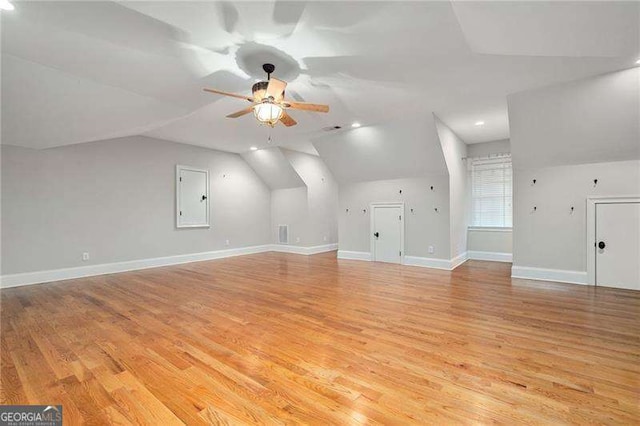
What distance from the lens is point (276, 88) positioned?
2.88 metres

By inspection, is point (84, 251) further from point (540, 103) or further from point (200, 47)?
point (540, 103)

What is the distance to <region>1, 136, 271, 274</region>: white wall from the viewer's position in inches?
196

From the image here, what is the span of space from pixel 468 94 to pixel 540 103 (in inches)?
44.6

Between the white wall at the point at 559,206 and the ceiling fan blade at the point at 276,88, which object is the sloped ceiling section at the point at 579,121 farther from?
the ceiling fan blade at the point at 276,88

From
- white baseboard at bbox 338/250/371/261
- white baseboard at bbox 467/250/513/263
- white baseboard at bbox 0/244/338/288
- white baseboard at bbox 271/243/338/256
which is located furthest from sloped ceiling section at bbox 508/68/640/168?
white baseboard at bbox 0/244/338/288

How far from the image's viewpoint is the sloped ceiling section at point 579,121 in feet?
12.5

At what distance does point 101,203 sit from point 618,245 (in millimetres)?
9323

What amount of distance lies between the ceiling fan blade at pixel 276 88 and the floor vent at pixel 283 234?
6347 mm

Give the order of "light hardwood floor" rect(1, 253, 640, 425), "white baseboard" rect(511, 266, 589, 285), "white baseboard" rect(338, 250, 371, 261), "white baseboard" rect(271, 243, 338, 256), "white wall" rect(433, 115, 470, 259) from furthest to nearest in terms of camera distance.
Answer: "white baseboard" rect(271, 243, 338, 256) < "white baseboard" rect(338, 250, 371, 261) < "white wall" rect(433, 115, 470, 259) < "white baseboard" rect(511, 266, 589, 285) < "light hardwood floor" rect(1, 253, 640, 425)

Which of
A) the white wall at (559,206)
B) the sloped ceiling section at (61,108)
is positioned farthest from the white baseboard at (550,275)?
the sloped ceiling section at (61,108)

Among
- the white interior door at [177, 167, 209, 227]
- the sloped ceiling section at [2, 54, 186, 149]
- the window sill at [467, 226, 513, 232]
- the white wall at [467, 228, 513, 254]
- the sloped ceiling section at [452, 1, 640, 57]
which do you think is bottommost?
the white wall at [467, 228, 513, 254]

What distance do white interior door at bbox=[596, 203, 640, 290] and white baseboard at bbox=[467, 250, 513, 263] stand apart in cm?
219

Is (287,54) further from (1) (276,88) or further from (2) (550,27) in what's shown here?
(2) (550,27)

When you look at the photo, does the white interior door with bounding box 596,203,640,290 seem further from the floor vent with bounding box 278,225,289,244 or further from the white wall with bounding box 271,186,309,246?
the floor vent with bounding box 278,225,289,244
